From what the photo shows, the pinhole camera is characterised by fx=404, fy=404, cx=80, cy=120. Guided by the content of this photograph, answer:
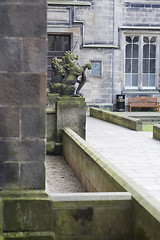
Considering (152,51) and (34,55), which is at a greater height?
(152,51)

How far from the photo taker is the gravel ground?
6.91 metres

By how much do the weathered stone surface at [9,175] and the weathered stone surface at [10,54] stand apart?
2.90ft

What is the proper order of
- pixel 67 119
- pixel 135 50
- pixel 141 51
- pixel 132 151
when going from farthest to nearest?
1. pixel 135 50
2. pixel 141 51
3. pixel 67 119
4. pixel 132 151

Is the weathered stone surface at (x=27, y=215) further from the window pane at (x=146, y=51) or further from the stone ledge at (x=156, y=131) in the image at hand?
the window pane at (x=146, y=51)

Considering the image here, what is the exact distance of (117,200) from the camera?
375 cm

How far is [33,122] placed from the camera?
375cm

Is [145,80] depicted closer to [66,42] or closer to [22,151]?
[66,42]

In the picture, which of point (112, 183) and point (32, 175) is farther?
point (112, 183)

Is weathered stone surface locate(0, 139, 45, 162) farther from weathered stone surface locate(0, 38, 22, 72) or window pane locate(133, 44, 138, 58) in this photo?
window pane locate(133, 44, 138, 58)

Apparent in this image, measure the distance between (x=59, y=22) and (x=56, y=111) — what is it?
33.7 feet

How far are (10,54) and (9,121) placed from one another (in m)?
0.61

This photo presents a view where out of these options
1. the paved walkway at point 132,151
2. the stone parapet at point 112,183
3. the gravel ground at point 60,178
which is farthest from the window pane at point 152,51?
the stone parapet at point 112,183

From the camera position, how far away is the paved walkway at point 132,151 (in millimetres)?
5871

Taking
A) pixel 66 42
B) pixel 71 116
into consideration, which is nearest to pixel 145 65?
pixel 66 42
